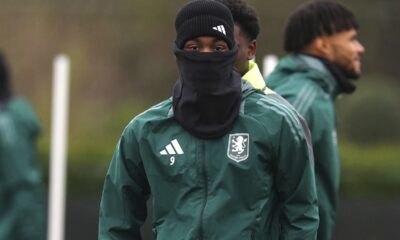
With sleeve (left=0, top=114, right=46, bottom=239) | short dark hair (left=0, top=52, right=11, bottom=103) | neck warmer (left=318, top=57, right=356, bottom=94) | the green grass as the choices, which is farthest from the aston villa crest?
the green grass

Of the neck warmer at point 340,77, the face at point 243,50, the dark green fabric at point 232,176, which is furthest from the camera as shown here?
the neck warmer at point 340,77

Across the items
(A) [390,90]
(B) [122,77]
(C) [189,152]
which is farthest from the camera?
(B) [122,77]

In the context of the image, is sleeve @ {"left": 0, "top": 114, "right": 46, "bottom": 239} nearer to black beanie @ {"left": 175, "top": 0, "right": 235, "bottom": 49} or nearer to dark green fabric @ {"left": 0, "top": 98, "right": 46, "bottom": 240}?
dark green fabric @ {"left": 0, "top": 98, "right": 46, "bottom": 240}

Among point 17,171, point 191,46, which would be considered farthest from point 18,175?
point 191,46

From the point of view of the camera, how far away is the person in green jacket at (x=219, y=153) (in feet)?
17.2

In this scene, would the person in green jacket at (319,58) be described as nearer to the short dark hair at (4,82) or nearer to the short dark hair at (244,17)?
the short dark hair at (244,17)

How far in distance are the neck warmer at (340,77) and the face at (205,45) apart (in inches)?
72.0

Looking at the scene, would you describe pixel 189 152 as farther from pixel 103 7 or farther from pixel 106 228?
pixel 103 7

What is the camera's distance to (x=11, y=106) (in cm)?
1058

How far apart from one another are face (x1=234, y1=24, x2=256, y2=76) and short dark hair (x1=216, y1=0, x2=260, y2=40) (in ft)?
0.08

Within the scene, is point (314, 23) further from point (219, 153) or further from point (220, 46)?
point (219, 153)

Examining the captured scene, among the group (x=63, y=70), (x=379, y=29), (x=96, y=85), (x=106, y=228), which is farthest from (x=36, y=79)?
(x=106, y=228)

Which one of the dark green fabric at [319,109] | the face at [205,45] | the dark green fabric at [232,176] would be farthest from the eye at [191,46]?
the dark green fabric at [319,109]

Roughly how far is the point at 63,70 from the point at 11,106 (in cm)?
110
